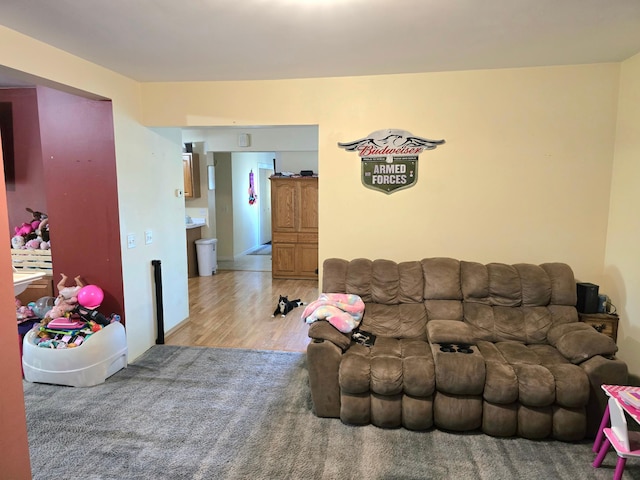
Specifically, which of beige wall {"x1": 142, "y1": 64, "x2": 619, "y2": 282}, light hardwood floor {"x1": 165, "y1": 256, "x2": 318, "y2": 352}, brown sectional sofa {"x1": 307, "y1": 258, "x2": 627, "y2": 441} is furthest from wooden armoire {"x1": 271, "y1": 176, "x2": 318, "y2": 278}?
brown sectional sofa {"x1": 307, "y1": 258, "x2": 627, "y2": 441}

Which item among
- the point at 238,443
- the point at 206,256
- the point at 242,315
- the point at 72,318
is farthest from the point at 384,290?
the point at 206,256

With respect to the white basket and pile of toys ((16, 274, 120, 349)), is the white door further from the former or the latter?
pile of toys ((16, 274, 120, 349))

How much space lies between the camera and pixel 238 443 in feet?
7.92

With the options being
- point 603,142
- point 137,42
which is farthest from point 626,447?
point 137,42

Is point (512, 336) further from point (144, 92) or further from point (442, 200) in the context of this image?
point (144, 92)

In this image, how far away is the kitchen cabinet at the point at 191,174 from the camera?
687 centimetres

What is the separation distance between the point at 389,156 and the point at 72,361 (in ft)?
9.89

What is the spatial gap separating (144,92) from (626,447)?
14.0 ft

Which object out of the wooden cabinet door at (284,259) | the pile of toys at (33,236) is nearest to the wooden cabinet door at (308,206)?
the wooden cabinet door at (284,259)

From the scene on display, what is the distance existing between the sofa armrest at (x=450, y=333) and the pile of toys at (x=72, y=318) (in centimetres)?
259

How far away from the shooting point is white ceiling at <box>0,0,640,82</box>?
2.03 m

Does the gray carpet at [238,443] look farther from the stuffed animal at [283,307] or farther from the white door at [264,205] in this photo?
the white door at [264,205]

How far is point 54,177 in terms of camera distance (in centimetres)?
338

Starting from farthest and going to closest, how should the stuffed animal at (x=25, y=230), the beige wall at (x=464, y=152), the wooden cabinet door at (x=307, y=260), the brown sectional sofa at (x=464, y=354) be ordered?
the wooden cabinet door at (x=307, y=260), the stuffed animal at (x=25, y=230), the beige wall at (x=464, y=152), the brown sectional sofa at (x=464, y=354)
